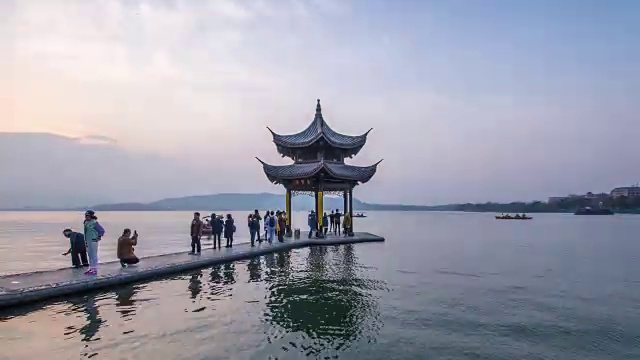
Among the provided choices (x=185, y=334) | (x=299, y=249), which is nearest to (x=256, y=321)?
A: (x=185, y=334)

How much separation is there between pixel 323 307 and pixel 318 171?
17102 mm

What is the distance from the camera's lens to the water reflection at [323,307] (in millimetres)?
8883

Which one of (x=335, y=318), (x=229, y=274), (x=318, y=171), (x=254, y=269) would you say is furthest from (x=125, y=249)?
(x=318, y=171)

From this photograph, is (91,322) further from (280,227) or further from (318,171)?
(318,171)

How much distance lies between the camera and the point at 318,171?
28.1 m

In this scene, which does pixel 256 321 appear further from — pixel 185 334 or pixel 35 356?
pixel 35 356

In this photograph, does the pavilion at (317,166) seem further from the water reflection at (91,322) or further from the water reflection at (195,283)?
the water reflection at (91,322)

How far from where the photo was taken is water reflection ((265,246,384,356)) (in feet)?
29.1

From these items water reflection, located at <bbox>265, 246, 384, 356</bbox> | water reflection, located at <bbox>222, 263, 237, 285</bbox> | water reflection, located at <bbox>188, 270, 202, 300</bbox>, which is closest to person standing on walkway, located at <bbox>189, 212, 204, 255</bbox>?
water reflection, located at <bbox>222, 263, 237, 285</bbox>

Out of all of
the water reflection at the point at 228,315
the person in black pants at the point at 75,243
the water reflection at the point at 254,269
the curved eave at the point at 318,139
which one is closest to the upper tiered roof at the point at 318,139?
the curved eave at the point at 318,139

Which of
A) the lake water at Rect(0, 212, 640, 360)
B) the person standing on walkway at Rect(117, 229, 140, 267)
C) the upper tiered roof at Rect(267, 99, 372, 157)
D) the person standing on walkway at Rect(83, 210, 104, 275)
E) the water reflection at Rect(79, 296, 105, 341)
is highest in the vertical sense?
the upper tiered roof at Rect(267, 99, 372, 157)

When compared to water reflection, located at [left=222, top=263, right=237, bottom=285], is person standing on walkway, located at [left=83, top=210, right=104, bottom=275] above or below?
above

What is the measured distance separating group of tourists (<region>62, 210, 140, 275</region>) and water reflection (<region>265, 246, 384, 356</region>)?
15.1 ft

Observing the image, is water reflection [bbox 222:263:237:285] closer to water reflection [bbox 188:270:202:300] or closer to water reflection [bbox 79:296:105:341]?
water reflection [bbox 188:270:202:300]
